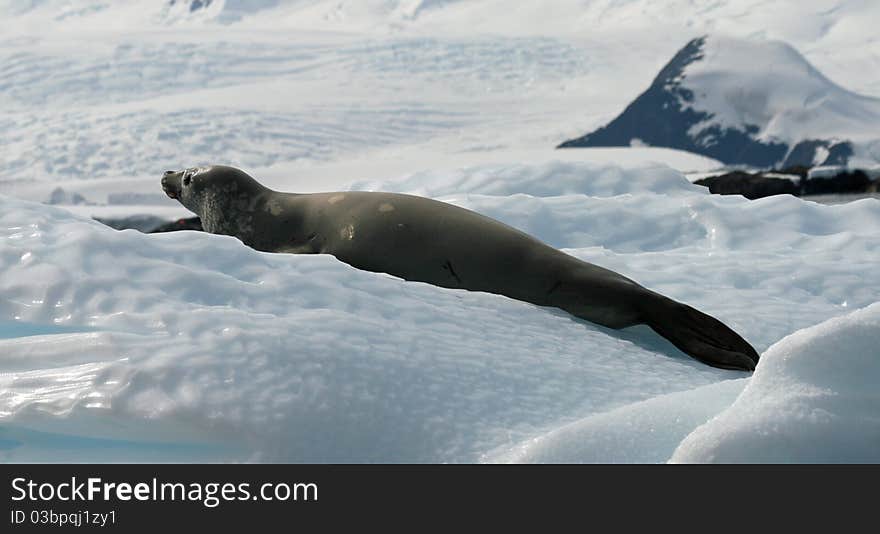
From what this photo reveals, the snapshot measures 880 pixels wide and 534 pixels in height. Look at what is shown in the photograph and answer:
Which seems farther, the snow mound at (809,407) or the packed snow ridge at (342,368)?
the packed snow ridge at (342,368)

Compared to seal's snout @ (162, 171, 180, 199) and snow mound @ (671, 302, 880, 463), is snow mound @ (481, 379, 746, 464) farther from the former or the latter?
seal's snout @ (162, 171, 180, 199)

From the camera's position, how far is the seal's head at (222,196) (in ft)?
13.5

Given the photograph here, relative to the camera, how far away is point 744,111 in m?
18.1

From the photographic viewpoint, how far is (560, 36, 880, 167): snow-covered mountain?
57.2ft

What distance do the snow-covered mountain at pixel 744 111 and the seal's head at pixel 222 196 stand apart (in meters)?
12.8

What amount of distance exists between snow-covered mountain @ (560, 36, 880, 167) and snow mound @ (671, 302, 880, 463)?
15.0 m

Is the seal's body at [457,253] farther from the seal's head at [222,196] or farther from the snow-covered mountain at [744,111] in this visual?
the snow-covered mountain at [744,111]

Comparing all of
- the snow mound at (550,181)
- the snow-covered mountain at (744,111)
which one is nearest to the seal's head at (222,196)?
the snow mound at (550,181)

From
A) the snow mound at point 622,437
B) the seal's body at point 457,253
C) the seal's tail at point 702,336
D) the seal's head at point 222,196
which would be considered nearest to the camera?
the snow mound at point 622,437

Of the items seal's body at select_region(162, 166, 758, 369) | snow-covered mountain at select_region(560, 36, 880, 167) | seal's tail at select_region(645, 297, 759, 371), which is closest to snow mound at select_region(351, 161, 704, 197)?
seal's body at select_region(162, 166, 758, 369)

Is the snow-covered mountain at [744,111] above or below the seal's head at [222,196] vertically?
below
